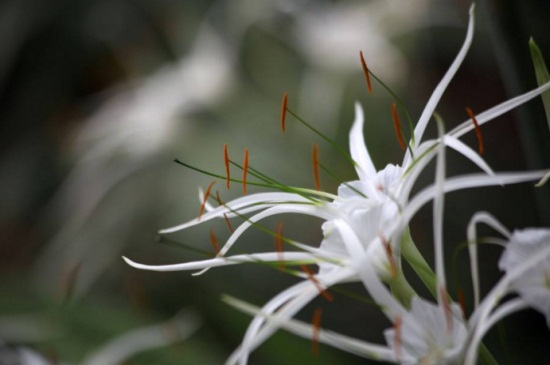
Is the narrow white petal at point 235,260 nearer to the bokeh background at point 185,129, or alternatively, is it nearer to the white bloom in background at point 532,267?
the white bloom in background at point 532,267

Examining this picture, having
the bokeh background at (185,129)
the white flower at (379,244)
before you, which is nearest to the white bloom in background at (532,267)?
the white flower at (379,244)

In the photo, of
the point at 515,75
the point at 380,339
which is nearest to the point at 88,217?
the point at 380,339

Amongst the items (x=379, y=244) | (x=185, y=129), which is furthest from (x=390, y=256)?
(x=185, y=129)

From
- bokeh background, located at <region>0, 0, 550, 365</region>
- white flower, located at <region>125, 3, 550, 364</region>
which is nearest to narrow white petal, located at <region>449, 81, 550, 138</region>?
white flower, located at <region>125, 3, 550, 364</region>

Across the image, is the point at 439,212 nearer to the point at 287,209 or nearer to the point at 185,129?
the point at 287,209

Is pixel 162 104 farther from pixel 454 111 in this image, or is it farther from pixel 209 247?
pixel 454 111
